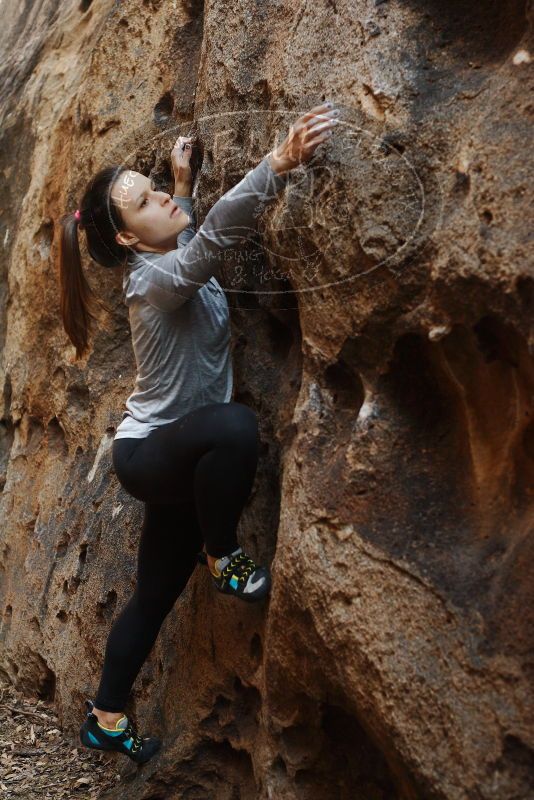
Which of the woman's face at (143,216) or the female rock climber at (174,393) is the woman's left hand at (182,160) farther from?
the woman's face at (143,216)

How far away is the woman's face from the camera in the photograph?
260cm

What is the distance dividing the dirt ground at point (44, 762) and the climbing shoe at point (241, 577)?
912mm

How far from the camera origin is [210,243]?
2.34m

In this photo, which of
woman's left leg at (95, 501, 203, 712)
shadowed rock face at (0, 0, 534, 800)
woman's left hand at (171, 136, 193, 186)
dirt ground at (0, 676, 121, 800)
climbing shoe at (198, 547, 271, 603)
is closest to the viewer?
shadowed rock face at (0, 0, 534, 800)

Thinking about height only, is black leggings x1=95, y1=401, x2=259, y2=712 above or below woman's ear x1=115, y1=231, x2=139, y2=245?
below

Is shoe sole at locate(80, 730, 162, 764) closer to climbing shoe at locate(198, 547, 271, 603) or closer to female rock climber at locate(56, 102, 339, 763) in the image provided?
female rock climber at locate(56, 102, 339, 763)

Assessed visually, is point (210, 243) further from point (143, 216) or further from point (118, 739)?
point (118, 739)

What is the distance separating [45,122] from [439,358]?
303cm

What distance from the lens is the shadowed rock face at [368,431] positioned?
1.98m

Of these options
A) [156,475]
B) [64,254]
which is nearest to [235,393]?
[156,475]

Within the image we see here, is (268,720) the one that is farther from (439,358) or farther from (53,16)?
(53,16)

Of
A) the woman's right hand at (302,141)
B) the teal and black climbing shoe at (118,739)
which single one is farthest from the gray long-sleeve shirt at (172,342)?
the teal and black climbing shoe at (118,739)

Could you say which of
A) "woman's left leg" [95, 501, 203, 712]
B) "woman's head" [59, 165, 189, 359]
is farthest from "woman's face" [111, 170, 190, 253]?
"woman's left leg" [95, 501, 203, 712]

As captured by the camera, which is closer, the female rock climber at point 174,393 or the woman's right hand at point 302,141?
the woman's right hand at point 302,141
